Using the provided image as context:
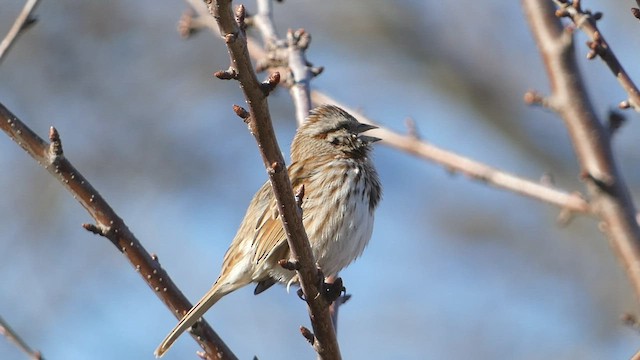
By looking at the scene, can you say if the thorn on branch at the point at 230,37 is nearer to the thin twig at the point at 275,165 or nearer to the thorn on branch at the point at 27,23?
the thin twig at the point at 275,165

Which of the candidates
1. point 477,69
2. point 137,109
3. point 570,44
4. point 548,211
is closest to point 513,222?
point 548,211

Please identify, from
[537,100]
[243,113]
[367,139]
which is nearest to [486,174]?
[537,100]

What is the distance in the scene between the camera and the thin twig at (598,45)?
3.21m

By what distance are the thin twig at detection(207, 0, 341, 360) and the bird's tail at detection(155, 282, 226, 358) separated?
2.45 ft


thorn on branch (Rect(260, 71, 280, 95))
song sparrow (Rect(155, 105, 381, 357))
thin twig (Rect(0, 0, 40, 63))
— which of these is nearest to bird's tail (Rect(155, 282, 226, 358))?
song sparrow (Rect(155, 105, 381, 357))

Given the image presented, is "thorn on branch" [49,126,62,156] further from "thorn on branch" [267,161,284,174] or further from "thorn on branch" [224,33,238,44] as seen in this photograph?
"thorn on branch" [224,33,238,44]

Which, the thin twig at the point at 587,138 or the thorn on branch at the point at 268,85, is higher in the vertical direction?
the thorn on branch at the point at 268,85

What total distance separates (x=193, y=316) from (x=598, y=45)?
2045mm

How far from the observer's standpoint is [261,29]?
630 centimetres

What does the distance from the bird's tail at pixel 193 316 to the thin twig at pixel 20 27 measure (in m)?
1.31

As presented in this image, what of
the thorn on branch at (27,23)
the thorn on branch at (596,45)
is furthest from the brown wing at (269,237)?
the thorn on branch at (596,45)

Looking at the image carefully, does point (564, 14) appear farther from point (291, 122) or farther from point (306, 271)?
point (291, 122)

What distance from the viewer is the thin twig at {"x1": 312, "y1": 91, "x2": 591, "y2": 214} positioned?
382 centimetres

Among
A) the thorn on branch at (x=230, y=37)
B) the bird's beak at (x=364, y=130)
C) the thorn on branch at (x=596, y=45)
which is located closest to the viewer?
the thorn on branch at (x=230, y=37)
